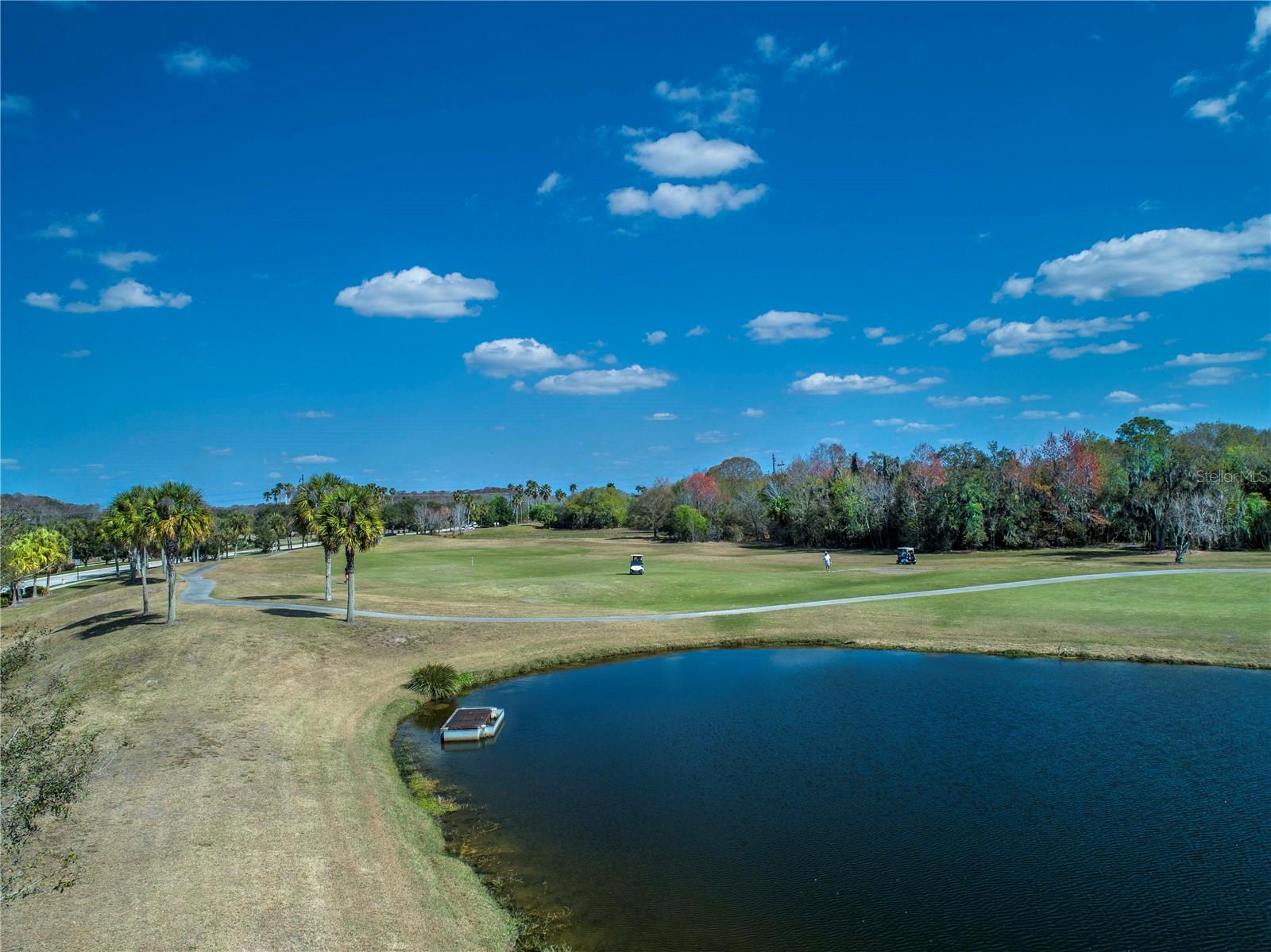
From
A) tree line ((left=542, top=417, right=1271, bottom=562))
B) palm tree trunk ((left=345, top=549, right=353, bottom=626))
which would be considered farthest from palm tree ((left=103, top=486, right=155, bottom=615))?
tree line ((left=542, top=417, right=1271, bottom=562))

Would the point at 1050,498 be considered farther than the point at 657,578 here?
Yes

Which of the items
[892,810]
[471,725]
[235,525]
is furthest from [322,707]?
[235,525]

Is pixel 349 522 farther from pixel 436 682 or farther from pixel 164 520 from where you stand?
pixel 436 682

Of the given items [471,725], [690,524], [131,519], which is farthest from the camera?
[690,524]

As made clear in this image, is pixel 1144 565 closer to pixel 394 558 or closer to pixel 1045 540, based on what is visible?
pixel 1045 540

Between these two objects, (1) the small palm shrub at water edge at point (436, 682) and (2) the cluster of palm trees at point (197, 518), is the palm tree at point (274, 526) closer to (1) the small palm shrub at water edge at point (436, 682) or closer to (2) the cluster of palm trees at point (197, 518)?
(2) the cluster of palm trees at point (197, 518)

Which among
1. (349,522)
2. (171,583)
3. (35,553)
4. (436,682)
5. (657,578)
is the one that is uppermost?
(349,522)

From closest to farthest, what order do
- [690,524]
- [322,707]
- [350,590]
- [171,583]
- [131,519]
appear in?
[322,707]
[171,583]
[131,519]
[350,590]
[690,524]
